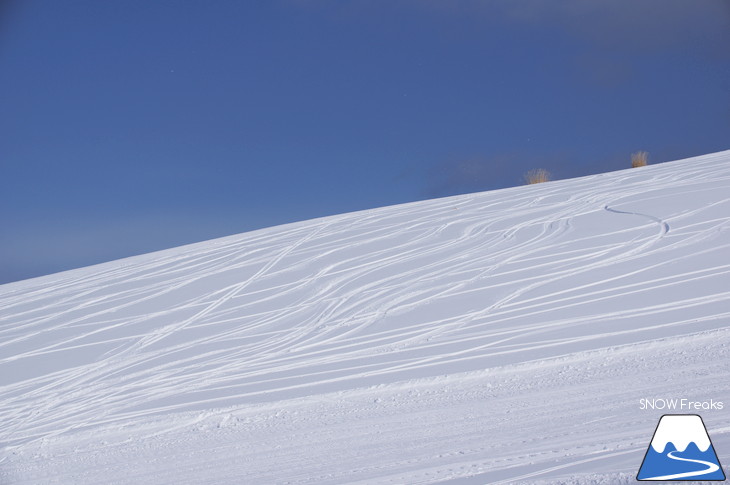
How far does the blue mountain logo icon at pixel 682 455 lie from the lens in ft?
7.20

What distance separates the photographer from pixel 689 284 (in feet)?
13.3

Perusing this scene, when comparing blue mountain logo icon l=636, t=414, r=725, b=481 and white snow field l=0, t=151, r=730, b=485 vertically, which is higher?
white snow field l=0, t=151, r=730, b=485

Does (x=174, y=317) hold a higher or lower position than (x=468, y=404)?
higher

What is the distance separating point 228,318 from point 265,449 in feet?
6.96

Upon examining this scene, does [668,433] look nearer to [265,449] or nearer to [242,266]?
[265,449]

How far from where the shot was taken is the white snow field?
2621 mm

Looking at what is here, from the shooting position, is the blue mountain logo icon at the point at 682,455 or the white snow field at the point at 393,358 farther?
the white snow field at the point at 393,358

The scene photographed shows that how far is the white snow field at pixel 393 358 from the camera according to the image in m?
2.62

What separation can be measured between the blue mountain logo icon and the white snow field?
0.22ft

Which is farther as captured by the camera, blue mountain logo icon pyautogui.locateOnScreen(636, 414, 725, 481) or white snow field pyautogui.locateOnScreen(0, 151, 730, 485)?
white snow field pyautogui.locateOnScreen(0, 151, 730, 485)

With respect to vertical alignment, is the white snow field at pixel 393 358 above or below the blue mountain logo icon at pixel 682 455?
above

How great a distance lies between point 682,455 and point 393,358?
1.67 metres

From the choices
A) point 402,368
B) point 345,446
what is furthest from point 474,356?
point 345,446

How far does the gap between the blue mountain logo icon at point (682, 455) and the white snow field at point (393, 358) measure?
68 mm
